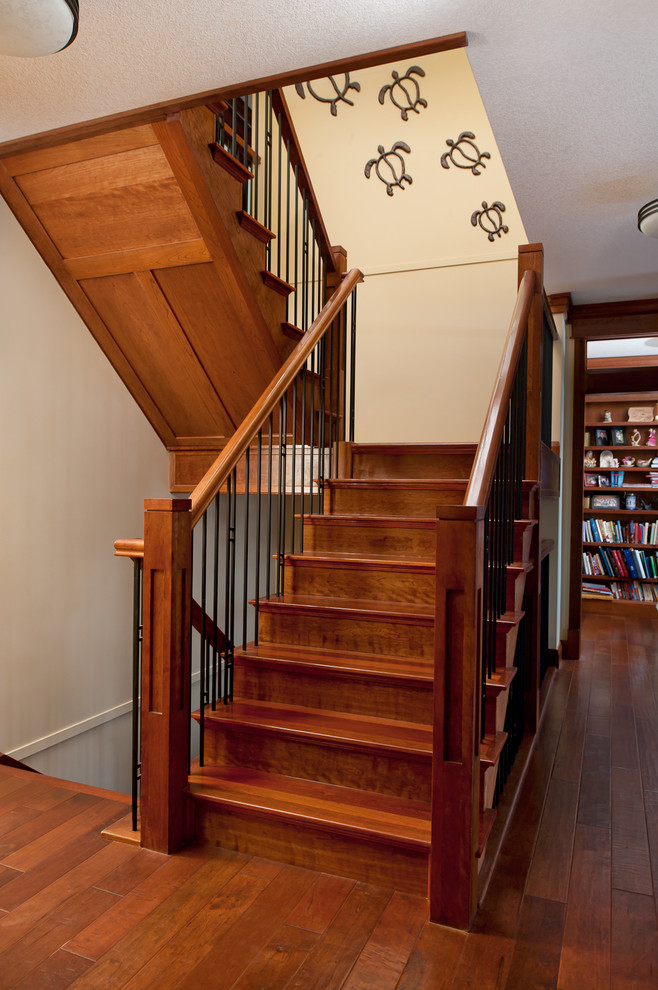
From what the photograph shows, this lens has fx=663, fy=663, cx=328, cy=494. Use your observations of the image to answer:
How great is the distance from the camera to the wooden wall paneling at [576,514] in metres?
4.45

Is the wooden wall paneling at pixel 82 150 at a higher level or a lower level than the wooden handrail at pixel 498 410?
higher

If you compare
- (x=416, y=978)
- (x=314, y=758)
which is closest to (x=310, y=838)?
(x=314, y=758)

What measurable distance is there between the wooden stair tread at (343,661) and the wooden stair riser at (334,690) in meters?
0.01

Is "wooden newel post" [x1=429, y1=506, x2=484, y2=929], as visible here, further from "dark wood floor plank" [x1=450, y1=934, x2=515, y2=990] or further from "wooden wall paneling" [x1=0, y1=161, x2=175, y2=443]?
"wooden wall paneling" [x1=0, y1=161, x2=175, y2=443]

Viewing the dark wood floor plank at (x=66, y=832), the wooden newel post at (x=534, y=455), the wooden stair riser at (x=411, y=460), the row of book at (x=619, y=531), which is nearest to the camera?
the dark wood floor plank at (x=66, y=832)

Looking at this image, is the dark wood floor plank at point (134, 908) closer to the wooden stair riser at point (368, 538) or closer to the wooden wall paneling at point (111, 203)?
the wooden stair riser at point (368, 538)

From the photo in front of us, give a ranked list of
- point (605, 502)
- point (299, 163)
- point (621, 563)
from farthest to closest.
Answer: point (605, 502)
point (621, 563)
point (299, 163)

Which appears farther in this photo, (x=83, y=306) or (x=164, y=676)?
(x=83, y=306)

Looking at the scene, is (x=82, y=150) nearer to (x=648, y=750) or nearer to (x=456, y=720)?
(x=456, y=720)

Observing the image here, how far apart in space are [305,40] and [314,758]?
2141 millimetres

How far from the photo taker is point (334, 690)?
2346 millimetres

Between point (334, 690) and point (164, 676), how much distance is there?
632mm

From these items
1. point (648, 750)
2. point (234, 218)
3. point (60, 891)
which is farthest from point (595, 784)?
point (234, 218)

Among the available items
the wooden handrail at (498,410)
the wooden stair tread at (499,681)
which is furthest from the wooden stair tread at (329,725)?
the wooden handrail at (498,410)
